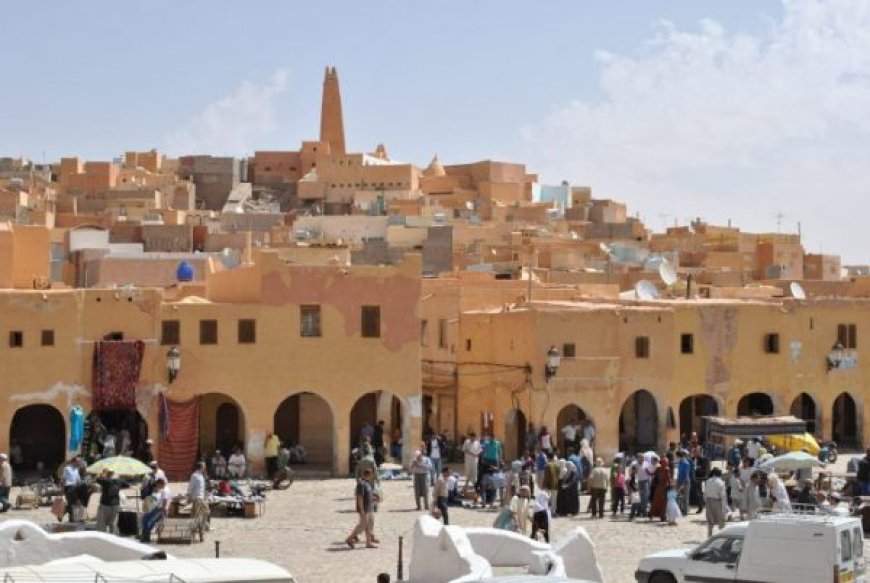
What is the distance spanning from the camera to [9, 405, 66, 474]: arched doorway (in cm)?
3103

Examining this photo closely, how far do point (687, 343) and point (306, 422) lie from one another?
9.12 meters

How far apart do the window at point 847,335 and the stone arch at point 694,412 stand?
11.8 ft

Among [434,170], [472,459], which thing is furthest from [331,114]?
[472,459]

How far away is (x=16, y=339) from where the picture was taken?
28562 mm

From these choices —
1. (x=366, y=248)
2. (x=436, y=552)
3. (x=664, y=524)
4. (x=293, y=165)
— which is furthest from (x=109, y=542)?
(x=293, y=165)

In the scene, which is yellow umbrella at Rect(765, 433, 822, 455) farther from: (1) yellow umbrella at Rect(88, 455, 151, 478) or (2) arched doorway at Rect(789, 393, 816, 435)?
(1) yellow umbrella at Rect(88, 455, 151, 478)

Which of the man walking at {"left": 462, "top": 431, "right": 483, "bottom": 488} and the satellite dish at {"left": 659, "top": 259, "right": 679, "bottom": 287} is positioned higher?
the satellite dish at {"left": 659, "top": 259, "right": 679, "bottom": 287}

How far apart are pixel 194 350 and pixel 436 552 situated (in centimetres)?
1402

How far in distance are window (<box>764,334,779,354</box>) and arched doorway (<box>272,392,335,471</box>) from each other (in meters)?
10.7

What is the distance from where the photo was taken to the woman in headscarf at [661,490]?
79.7 feet

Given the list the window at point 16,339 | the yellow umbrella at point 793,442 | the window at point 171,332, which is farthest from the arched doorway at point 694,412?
the window at point 16,339

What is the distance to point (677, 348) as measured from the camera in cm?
3447

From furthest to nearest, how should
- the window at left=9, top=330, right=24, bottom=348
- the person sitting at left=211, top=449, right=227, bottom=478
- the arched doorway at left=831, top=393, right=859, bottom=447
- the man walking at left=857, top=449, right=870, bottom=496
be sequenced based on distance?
the arched doorway at left=831, top=393, right=859, bottom=447
the window at left=9, top=330, right=24, bottom=348
the person sitting at left=211, top=449, right=227, bottom=478
the man walking at left=857, top=449, right=870, bottom=496

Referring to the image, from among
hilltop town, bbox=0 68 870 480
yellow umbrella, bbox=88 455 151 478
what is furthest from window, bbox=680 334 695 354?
yellow umbrella, bbox=88 455 151 478
